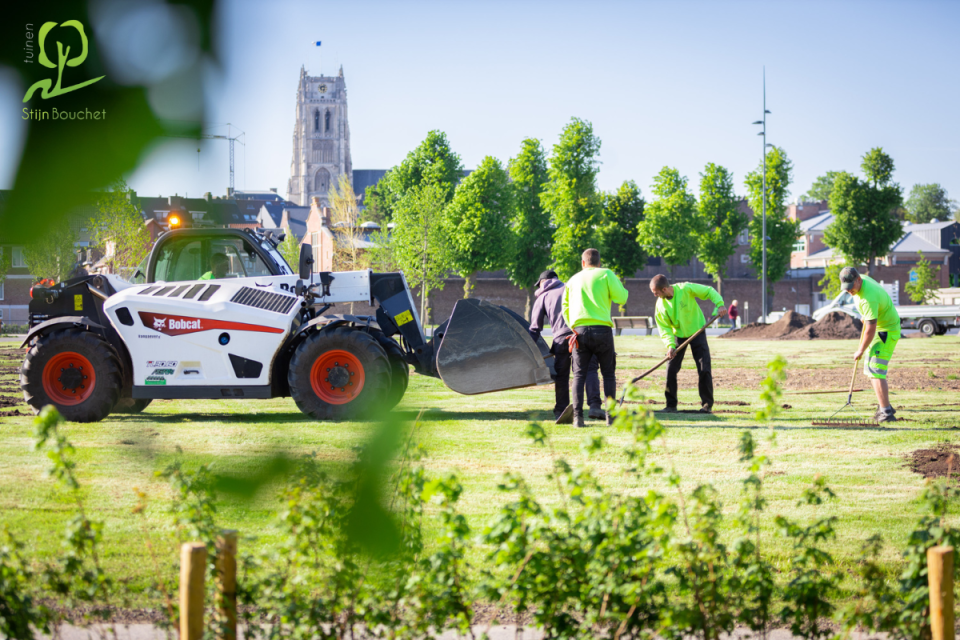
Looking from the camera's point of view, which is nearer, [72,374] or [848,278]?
[72,374]

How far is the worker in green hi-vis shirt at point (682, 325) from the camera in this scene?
31.8ft

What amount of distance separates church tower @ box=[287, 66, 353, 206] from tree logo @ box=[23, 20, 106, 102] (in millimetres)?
178

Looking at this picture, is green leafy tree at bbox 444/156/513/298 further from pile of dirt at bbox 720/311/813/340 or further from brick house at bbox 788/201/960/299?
brick house at bbox 788/201/960/299

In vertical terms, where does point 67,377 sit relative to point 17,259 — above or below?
below

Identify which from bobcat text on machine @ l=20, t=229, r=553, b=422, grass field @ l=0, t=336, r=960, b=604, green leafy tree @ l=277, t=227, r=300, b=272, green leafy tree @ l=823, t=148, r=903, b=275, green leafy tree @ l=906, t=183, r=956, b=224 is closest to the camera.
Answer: grass field @ l=0, t=336, r=960, b=604

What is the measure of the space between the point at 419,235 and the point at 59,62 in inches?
1612

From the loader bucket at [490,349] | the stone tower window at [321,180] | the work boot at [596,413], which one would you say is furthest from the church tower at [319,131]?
the work boot at [596,413]

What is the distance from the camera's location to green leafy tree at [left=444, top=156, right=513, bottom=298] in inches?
1874

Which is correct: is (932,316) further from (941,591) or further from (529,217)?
(941,591)

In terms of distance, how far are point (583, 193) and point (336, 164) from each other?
4751 centimetres

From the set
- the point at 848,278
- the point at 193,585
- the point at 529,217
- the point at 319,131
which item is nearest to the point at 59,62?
the point at 319,131

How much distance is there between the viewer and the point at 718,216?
51.0 metres

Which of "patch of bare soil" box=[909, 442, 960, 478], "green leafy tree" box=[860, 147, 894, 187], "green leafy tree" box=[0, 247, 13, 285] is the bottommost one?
"patch of bare soil" box=[909, 442, 960, 478]

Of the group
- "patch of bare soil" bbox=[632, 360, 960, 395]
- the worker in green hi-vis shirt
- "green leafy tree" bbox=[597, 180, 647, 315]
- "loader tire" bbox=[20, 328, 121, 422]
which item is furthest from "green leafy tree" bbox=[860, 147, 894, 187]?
"loader tire" bbox=[20, 328, 121, 422]
